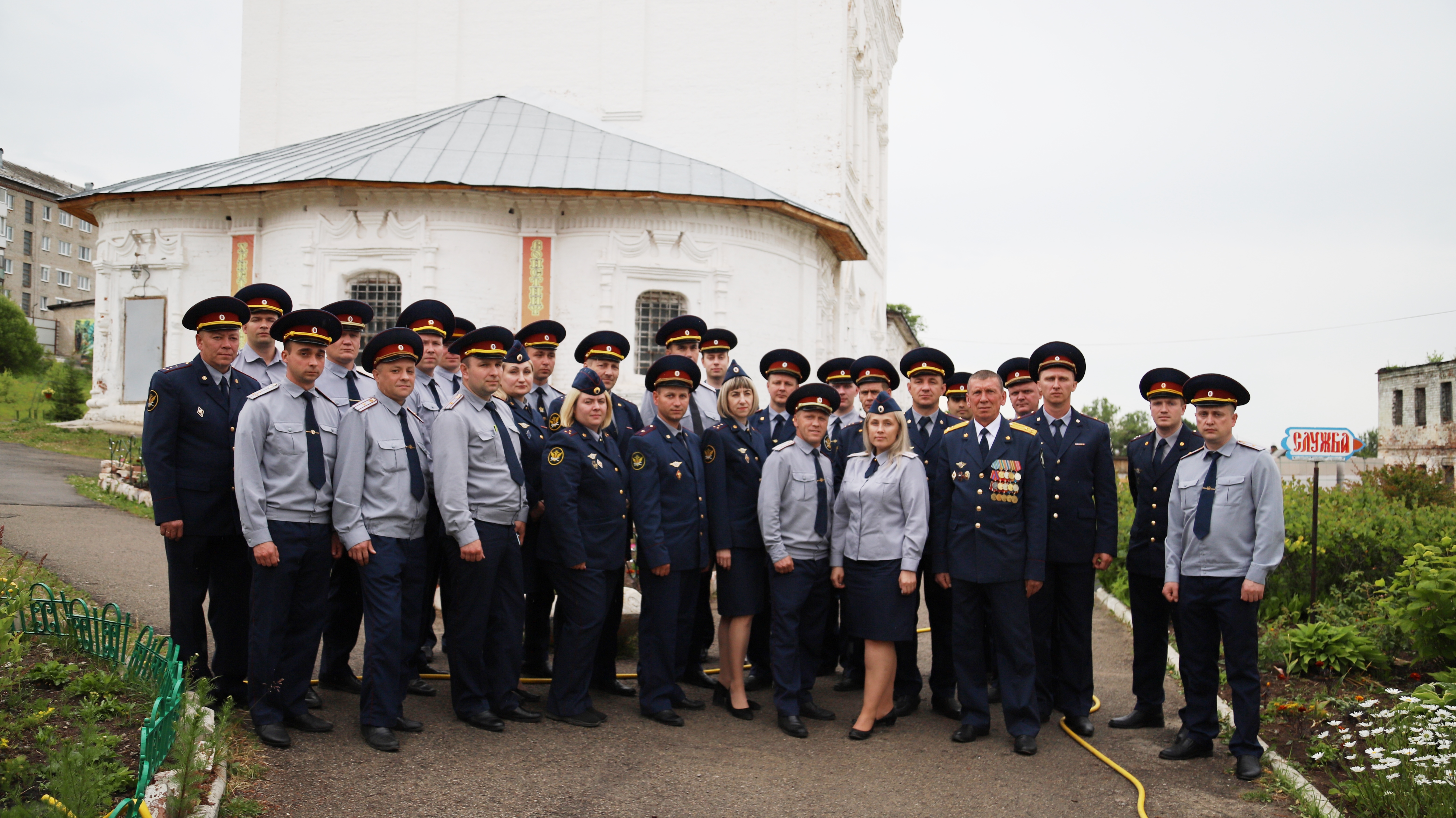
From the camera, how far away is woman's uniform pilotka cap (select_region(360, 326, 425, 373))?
19.0ft

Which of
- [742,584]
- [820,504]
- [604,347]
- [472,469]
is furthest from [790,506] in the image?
[472,469]

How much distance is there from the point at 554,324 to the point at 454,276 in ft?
44.0

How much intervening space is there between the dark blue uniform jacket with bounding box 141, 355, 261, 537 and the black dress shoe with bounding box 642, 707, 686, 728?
8.51 ft

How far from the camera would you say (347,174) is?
1972cm

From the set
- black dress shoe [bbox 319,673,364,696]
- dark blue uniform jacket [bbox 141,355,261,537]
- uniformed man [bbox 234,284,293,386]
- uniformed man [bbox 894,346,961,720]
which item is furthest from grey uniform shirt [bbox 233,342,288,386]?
uniformed man [bbox 894,346,961,720]

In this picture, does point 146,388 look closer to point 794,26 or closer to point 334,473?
point 794,26

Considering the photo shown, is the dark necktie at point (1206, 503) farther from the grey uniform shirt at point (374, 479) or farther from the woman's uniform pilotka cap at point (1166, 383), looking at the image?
the grey uniform shirt at point (374, 479)

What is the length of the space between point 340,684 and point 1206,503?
5.30 metres

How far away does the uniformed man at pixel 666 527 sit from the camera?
6.39 metres

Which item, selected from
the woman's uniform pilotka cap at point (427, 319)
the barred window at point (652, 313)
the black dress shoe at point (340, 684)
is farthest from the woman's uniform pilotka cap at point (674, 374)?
the barred window at point (652, 313)

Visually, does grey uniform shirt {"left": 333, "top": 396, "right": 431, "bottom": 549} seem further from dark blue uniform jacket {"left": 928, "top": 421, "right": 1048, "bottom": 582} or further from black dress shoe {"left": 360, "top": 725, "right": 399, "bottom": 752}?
dark blue uniform jacket {"left": 928, "top": 421, "right": 1048, "bottom": 582}

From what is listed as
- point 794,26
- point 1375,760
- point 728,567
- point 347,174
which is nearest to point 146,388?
point 347,174

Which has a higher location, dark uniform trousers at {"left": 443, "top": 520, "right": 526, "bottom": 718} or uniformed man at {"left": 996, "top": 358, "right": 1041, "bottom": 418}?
uniformed man at {"left": 996, "top": 358, "right": 1041, "bottom": 418}

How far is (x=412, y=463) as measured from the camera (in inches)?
230
